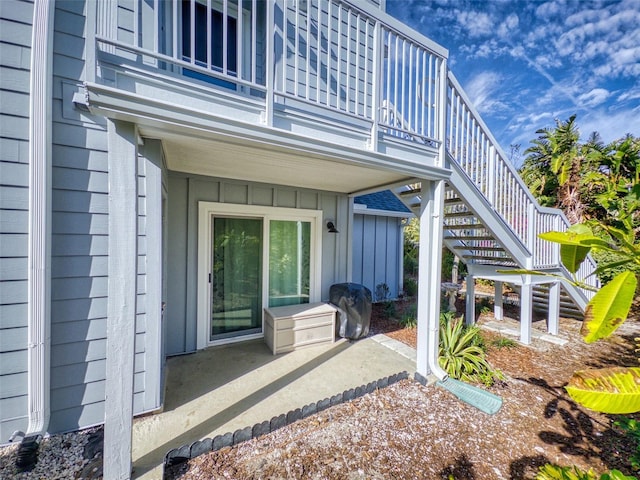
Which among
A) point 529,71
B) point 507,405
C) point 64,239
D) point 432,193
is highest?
point 529,71

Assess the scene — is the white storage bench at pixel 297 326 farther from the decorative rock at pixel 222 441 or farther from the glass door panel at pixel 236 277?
the decorative rock at pixel 222 441

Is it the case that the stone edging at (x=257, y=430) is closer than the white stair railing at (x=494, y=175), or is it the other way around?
the stone edging at (x=257, y=430)

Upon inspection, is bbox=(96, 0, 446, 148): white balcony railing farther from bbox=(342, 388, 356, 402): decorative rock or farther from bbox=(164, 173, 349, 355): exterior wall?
bbox=(342, 388, 356, 402): decorative rock

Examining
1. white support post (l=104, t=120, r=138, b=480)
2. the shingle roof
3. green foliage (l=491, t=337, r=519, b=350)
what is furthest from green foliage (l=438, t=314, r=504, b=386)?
the shingle roof

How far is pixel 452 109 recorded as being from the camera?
11.0 feet

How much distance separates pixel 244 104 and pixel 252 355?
302cm

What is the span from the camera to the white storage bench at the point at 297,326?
3.77m

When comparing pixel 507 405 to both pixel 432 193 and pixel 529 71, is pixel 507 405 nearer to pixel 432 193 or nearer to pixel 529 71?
pixel 432 193

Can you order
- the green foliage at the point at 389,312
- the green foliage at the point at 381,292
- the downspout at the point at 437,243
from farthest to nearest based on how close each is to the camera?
the green foliage at the point at 381,292 < the green foliage at the point at 389,312 < the downspout at the point at 437,243

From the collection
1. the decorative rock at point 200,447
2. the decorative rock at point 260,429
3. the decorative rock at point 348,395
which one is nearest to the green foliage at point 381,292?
the decorative rock at point 348,395

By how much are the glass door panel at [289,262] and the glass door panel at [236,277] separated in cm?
21

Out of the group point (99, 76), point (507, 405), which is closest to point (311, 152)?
point (99, 76)

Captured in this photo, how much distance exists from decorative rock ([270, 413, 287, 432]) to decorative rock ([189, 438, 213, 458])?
50 cm

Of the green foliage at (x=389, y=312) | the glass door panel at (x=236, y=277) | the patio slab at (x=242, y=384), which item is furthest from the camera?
the green foliage at (x=389, y=312)
